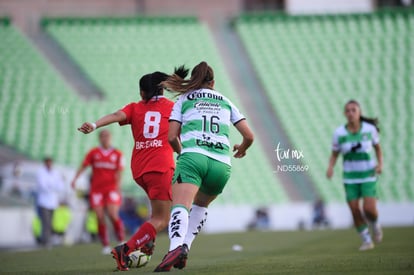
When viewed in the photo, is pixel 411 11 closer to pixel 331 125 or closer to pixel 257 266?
pixel 331 125

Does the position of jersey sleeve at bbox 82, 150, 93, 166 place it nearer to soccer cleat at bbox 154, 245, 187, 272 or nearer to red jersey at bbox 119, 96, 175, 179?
red jersey at bbox 119, 96, 175, 179

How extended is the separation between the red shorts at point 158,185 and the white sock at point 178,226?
1.12 meters

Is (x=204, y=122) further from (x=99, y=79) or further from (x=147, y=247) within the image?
(x=99, y=79)

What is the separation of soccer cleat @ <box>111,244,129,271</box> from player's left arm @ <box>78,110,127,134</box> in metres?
1.39

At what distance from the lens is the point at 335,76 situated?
30.9m

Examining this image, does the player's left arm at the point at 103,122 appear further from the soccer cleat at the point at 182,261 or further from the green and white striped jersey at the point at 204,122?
the soccer cleat at the point at 182,261

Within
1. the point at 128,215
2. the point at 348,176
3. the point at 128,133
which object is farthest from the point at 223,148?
the point at 128,133

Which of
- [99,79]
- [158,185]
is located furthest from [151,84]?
[99,79]

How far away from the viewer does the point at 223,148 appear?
8.46 m

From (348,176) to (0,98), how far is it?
19.0m

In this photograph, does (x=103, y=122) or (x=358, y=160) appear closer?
(x=103, y=122)

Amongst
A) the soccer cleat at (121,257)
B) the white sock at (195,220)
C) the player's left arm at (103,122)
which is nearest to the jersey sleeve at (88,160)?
the player's left arm at (103,122)

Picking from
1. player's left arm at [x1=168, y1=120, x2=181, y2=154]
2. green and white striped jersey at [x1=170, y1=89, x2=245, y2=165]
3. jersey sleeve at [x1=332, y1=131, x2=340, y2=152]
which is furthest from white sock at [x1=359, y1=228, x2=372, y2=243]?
player's left arm at [x1=168, y1=120, x2=181, y2=154]

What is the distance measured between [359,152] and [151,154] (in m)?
4.62
